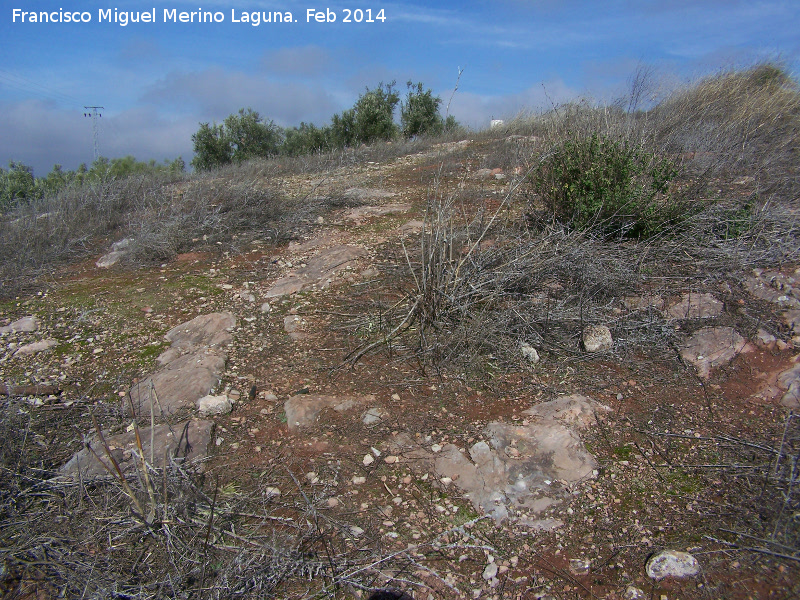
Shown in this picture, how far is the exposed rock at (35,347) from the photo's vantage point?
3.13 metres

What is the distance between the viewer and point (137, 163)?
10906 mm

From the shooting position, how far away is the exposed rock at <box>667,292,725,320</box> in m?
3.03

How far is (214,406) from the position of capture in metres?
2.55

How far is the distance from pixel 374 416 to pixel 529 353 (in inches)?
37.1

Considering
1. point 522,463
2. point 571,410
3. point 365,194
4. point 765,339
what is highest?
point 365,194

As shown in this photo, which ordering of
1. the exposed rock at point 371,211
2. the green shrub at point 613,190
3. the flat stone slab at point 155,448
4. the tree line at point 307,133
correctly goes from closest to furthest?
the flat stone slab at point 155,448 → the green shrub at point 613,190 → the exposed rock at point 371,211 → the tree line at point 307,133

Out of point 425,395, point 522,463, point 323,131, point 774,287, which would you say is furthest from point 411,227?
point 323,131

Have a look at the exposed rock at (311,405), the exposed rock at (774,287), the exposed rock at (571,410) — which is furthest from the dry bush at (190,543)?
the exposed rock at (774,287)

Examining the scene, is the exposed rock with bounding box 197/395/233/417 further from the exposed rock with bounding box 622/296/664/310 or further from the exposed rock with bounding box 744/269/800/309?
the exposed rock with bounding box 744/269/800/309

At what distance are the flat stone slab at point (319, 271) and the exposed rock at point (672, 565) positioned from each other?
266 cm

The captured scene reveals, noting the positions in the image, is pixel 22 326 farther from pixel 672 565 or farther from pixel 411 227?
pixel 672 565

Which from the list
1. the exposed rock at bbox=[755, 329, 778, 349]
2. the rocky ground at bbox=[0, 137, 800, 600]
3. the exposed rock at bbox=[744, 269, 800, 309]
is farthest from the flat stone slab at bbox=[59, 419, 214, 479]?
the exposed rock at bbox=[744, 269, 800, 309]

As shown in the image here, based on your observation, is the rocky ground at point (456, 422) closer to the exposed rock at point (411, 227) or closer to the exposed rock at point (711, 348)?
the exposed rock at point (711, 348)

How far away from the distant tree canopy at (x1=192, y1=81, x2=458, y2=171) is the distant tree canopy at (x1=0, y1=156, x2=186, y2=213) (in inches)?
31.0
